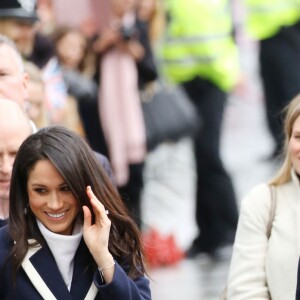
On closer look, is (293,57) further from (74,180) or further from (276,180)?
(74,180)

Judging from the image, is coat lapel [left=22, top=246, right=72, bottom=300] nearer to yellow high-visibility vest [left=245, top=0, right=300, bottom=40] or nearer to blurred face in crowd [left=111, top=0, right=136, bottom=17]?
blurred face in crowd [left=111, top=0, right=136, bottom=17]

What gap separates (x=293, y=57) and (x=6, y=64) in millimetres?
5768

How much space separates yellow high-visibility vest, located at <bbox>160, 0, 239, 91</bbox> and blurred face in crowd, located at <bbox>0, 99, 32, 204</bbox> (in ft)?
17.9

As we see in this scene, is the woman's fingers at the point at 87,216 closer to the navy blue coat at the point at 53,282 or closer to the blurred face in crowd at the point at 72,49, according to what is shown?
the navy blue coat at the point at 53,282

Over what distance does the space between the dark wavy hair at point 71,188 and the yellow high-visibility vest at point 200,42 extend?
580cm

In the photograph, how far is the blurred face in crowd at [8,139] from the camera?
5.44 m

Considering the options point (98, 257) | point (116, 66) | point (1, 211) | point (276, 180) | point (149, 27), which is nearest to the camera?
point (98, 257)

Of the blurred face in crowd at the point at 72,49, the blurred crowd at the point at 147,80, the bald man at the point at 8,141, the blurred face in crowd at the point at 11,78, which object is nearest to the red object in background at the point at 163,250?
the blurred crowd at the point at 147,80

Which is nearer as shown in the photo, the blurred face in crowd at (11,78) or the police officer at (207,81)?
the blurred face in crowd at (11,78)

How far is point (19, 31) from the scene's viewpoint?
26.9 feet

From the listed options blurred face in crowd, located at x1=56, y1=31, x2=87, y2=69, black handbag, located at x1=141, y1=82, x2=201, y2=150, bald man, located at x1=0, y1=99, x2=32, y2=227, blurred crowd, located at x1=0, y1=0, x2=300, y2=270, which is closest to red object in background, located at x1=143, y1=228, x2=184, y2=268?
blurred crowd, located at x1=0, y1=0, x2=300, y2=270

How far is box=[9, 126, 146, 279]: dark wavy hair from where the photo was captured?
4.98 metres

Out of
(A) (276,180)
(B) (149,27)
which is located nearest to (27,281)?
(A) (276,180)

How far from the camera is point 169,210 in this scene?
12.9 meters
